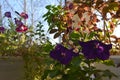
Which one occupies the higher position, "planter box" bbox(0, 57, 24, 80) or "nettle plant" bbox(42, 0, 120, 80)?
"nettle plant" bbox(42, 0, 120, 80)

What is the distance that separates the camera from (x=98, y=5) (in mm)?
1750

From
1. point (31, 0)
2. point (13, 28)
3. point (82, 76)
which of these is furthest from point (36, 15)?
point (82, 76)

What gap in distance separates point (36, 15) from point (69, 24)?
134cm

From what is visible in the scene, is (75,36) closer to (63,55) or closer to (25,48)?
(63,55)

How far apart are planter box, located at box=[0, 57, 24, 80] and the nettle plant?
0.25 meters

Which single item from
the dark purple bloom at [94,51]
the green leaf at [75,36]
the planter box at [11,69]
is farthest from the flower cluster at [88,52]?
the planter box at [11,69]

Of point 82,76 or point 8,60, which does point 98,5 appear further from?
point 8,60

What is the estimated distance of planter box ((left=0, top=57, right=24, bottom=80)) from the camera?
6.47ft

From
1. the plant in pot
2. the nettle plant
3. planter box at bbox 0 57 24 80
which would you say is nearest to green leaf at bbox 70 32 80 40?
the nettle plant

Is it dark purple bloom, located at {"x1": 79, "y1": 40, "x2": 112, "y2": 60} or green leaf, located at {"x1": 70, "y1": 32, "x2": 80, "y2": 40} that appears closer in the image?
dark purple bloom, located at {"x1": 79, "y1": 40, "x2": 112, "y2": 60}

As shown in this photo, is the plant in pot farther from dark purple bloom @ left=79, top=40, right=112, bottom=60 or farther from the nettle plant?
dark purple bloom @ left=79, top=40, right=112, bottom=60

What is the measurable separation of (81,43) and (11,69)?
0.70 metres

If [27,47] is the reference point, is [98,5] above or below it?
above

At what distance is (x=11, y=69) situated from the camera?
198 cm
